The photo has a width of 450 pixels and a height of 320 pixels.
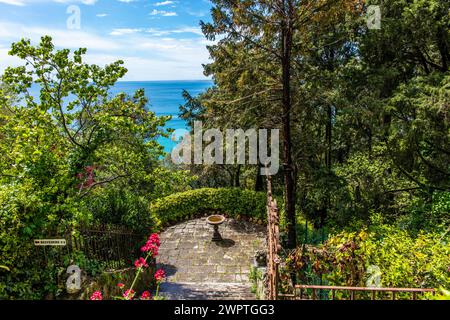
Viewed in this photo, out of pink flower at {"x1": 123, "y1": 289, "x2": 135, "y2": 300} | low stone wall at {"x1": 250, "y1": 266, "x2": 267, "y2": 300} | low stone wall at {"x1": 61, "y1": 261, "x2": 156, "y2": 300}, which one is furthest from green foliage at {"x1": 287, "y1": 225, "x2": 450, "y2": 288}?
low stone wall at {"x1": 61, "y1": 261, "x2": 156, "y2": 300}

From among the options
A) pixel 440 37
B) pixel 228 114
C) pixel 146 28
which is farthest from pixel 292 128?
pixel 146 28

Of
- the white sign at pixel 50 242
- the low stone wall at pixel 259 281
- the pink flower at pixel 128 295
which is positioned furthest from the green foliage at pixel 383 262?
the white sign at pixel 50 242

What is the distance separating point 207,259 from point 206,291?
2.48 meters

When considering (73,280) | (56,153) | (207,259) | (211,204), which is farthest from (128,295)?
(211,204)

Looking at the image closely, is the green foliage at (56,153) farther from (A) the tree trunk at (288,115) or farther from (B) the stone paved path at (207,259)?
(A) the tree trunk at (288,115)

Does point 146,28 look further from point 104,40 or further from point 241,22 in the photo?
point 241,22

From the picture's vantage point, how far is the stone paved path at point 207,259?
22.5 ft

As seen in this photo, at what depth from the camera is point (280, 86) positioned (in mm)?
8984

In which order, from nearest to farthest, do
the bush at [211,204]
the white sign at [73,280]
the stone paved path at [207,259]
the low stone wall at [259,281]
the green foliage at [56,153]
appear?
the green foliage at [56,153]
the white sign at [73,280]
the low stone wall at [259,281]
the stone paved path at [207,259]
the bush at [211,204]

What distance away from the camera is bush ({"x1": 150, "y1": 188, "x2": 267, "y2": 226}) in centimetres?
1213

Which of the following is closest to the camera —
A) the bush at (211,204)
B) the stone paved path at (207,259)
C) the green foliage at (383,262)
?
the green foliage at (383,262)

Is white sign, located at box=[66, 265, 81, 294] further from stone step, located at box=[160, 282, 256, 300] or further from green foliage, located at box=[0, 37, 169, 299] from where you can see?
stone step, located at box=[160, 282, 256, 300]

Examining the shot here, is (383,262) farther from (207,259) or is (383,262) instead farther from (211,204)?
(211,204)
